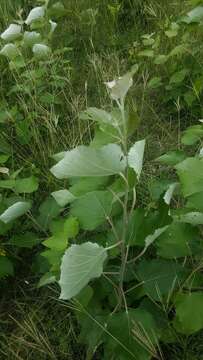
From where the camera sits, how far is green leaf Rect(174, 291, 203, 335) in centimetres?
106

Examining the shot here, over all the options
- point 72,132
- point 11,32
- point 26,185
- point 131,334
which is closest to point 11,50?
point 11,32

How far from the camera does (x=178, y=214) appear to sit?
1225 mm

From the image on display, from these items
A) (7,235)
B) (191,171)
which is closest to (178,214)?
(191,171)

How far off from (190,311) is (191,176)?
29cm

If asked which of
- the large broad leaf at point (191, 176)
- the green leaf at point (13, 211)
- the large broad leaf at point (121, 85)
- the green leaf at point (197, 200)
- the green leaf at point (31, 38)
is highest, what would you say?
the large broad leaf at point (121, 85)

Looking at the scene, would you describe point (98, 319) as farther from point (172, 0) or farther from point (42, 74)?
point (172, 0)

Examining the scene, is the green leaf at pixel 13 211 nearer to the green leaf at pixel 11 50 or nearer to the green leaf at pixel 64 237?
the green leaf at pixel 64 237

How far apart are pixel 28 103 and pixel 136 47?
26.1 inches

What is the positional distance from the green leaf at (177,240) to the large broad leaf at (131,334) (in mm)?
146

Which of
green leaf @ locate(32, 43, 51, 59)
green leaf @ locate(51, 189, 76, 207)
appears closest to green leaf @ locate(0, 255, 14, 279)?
green leaf @ locate(51, 189, 76, 207)

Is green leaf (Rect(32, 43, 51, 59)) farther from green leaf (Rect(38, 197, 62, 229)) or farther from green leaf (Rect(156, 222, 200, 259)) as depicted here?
green leaf (Rect(156, 222, 200, 259))

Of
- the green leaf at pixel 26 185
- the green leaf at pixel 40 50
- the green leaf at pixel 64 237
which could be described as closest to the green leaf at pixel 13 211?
the green leaf at pixel 26 185

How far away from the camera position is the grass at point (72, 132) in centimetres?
133

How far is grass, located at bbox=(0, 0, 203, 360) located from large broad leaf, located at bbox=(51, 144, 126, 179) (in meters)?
0.48
